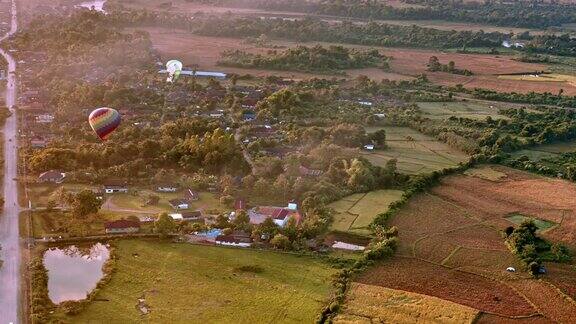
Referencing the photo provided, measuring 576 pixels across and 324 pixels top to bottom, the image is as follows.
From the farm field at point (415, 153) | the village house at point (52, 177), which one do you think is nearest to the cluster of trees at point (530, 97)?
the farm field at point (415, 153)

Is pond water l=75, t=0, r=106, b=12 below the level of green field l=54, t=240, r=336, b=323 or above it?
above

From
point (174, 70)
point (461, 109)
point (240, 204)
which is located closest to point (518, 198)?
point (240, 204)

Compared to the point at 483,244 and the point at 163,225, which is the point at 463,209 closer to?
the point at 483,244

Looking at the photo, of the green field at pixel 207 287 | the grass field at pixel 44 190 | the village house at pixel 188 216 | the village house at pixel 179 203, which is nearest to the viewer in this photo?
the green field at pixel 207 287

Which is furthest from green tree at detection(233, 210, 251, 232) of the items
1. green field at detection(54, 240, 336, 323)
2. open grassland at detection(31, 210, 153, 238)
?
open grassland at detection(31, 210, 153, 238)

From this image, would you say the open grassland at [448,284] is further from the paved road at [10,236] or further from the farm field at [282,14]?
the farm field at [282,14]

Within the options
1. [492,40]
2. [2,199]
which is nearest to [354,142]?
[2,199]

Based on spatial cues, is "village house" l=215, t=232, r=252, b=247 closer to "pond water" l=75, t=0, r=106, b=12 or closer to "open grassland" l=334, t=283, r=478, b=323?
"open grassland" l=334, t=283, r=478, b=323
